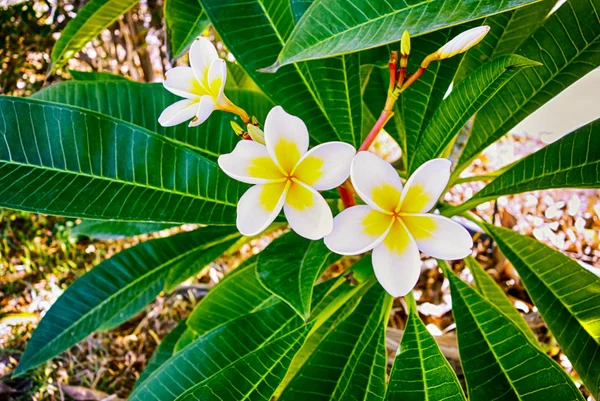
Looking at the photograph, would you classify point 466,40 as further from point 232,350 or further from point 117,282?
point 117,282

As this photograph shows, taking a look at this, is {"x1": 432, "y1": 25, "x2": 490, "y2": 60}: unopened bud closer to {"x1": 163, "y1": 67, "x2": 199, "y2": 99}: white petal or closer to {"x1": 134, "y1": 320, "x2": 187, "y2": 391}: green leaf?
{"x1": 163, "y1": 67, "x2": 199, "y2": 99}: white petal

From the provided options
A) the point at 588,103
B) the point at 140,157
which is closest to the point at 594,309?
the point at 140,157

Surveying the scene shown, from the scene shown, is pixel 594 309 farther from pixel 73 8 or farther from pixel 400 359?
pixel 73 8

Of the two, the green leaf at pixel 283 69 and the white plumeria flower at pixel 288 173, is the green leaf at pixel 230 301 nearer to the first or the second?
the green leaf at pixel 283 69

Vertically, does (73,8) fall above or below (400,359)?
above

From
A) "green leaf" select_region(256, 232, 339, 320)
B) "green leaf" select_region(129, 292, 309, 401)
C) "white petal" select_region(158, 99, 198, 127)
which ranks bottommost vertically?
"green leaf" select_region(129, 292, 309, 401)

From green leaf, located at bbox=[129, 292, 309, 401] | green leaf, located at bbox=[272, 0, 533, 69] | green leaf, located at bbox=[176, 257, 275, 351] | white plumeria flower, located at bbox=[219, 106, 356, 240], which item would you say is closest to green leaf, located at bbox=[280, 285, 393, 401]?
green leaf, located at bbox=[129, 292, 309, 401]

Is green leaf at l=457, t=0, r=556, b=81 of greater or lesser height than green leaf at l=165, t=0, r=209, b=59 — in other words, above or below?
below

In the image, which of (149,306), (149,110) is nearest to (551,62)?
(149,110)

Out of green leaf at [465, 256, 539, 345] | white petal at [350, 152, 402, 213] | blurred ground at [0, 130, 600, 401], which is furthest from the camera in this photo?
blurred ground at [0, 130, 600, 401]
